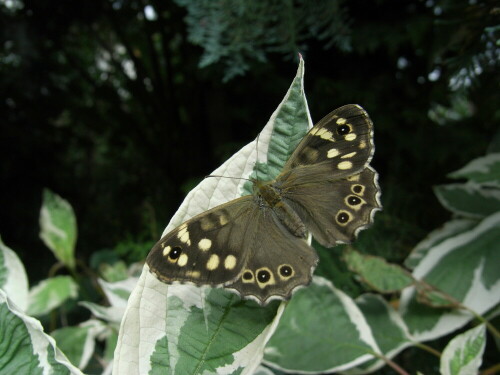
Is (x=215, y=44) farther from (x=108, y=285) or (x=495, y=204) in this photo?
(x=495, y=204)

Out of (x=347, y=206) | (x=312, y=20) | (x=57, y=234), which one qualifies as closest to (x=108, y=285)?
(x=57, y=234)

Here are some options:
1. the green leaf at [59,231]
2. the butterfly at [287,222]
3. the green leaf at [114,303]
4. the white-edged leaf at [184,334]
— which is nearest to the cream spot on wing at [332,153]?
the butterfly at [287,222]

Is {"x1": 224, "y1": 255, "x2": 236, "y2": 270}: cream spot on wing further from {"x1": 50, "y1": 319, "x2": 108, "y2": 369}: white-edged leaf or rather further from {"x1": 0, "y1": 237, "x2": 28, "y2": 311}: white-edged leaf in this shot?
{"x1": 50, "y1": 319, "x2": 108, "y2": 369}: white-edged leaf

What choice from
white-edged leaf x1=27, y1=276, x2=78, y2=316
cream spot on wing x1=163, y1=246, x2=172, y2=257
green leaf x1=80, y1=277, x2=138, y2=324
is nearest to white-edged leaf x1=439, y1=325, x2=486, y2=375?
cream spot on wing x1=163, y1=246, x2=172, y2=257

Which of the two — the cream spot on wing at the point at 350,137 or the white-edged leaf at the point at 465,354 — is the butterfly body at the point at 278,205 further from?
the white-edged leaf at the point at 465,354

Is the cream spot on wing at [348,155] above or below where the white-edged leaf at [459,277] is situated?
above
